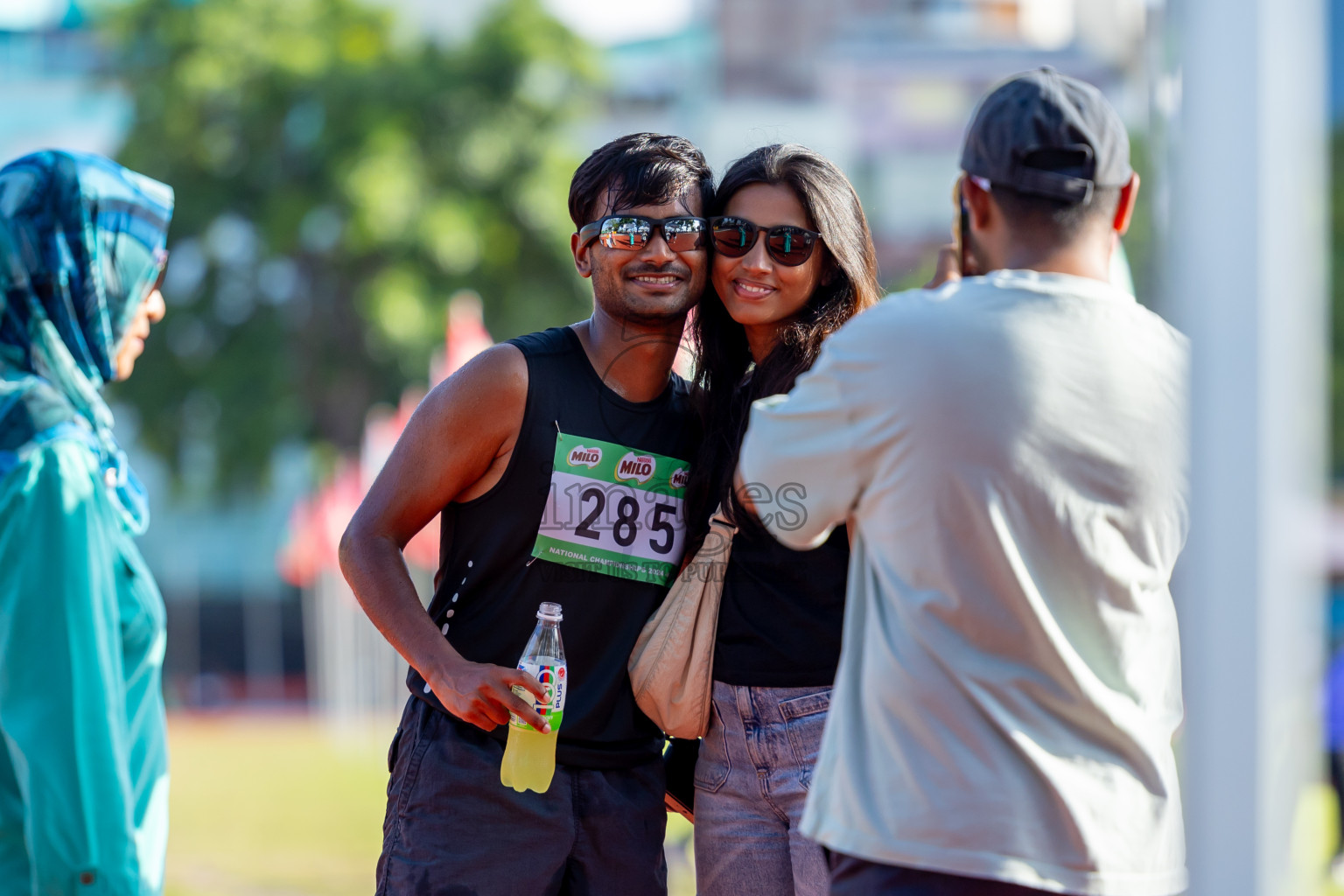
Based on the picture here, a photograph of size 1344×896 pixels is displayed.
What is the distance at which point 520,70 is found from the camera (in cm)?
2308

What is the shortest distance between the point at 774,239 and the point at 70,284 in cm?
146

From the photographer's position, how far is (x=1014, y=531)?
2.05 metres

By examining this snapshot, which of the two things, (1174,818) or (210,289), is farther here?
(210,289)

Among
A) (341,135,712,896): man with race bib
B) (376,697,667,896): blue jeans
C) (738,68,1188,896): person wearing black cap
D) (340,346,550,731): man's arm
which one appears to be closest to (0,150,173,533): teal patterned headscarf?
(340,346,550,731): man's arm

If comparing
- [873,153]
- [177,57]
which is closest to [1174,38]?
[177,57]

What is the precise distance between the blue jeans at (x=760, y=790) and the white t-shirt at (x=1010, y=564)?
0.72m

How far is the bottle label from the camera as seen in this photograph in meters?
2.82

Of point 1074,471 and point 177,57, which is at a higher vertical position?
point 177,57

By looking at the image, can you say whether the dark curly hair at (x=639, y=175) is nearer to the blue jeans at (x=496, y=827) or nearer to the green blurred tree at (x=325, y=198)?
the blue jeans at (x=496, y=827)

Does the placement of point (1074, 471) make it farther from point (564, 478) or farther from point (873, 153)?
point (873, 153)

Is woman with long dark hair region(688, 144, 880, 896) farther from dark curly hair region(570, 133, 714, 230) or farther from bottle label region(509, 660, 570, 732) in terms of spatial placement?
bottle label region(509, 660, 570, 732)

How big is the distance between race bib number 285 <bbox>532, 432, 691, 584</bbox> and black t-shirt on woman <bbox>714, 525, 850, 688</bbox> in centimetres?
21

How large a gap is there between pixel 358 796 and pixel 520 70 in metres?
14.4

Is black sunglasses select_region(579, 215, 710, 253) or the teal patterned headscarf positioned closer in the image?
the teal patterned headscarf
